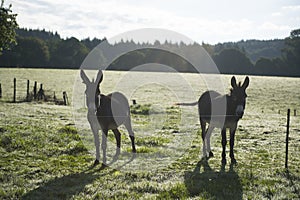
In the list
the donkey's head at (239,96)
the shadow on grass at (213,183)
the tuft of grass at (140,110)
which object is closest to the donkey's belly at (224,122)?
the donkey's head at (239,96)

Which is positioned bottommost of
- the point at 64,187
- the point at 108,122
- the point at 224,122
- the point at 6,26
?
the point at 64,187

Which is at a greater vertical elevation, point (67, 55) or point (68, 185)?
point (67, 55)

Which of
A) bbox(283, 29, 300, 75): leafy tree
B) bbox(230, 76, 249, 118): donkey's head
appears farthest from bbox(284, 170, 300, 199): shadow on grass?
bbox(283, 29, 300, 75): leafy tree

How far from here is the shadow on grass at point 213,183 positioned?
7.28 meters

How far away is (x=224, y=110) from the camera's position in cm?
1050

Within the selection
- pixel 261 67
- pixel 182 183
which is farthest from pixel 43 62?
pixel 182 183

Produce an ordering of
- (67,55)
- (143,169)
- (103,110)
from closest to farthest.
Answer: (143,169) → (103,110) → (67,55)

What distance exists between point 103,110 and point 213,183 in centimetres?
421

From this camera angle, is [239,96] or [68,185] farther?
[239,96]

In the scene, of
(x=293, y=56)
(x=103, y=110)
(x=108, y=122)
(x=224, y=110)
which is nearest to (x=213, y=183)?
(x=224, y=110)

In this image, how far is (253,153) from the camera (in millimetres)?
11977

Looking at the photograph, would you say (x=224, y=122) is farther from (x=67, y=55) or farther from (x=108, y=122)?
(x=67, y=55)

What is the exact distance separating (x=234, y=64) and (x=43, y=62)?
6261cm

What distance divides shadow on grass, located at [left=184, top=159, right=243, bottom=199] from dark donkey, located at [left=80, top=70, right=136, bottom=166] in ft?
9.87
